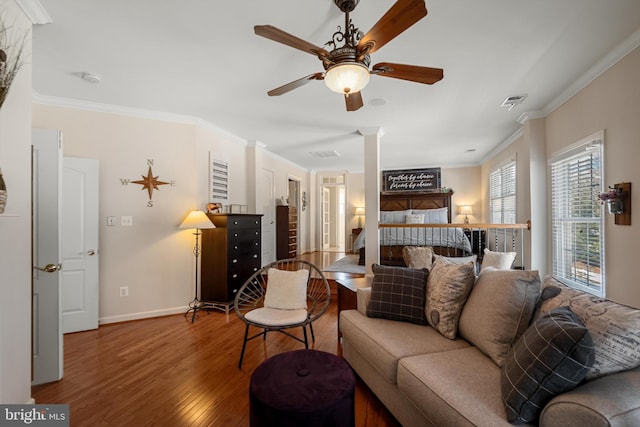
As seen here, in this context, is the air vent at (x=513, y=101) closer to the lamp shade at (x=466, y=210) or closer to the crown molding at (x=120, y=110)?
the crown molding at (x=120, y=110)

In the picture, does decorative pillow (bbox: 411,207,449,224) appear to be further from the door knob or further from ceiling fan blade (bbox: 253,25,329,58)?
the door knob

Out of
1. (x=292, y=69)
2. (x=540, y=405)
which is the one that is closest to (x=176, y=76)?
(x=292, y=69)

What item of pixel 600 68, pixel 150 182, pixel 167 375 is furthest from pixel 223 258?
pixel 600 68

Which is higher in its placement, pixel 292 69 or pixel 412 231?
pixel 292 69

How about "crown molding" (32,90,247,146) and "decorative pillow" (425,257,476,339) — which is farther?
"crown molding" (32,90,247,146)

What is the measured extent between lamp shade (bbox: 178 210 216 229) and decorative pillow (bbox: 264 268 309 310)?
1312 millimetres

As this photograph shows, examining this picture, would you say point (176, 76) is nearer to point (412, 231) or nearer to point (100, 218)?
point (100, 218)

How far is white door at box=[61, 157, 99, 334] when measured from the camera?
306cm

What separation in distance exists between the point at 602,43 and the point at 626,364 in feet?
8.13

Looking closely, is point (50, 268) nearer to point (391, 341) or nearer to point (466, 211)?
point (391, 341)

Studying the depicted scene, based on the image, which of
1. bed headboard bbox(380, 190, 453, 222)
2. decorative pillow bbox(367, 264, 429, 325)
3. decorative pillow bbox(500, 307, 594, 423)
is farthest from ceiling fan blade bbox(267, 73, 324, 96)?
bed headboard bbox(380, 190, 453, 222)

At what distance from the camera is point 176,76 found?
8.77ft

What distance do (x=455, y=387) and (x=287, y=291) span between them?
1.60 m

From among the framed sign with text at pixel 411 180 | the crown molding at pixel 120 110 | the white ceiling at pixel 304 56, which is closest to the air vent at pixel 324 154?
the white ceiling at pixel 304 56
